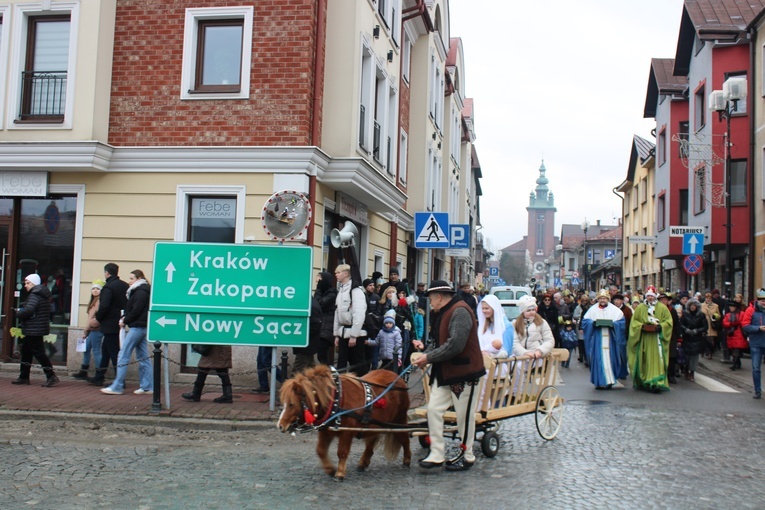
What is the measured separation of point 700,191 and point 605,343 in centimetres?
1708

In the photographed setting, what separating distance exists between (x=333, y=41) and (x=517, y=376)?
7.99 metres

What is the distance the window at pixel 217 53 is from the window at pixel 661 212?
2679 centimetres

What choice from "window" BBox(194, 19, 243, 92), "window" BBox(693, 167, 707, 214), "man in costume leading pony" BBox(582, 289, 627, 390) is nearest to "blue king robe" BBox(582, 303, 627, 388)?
"man in costume leading pony" BBox(582, 289, 627, 390)

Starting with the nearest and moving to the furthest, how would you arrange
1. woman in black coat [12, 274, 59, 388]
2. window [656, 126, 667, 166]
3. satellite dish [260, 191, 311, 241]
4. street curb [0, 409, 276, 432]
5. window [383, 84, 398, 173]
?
street curb [0, 409, 276, 432] → satellite dish [260, 191, 311, 241] → woman in black coat [12, 274, 59, 388] → window [383, 84, 398, 173] → window [656, 126, 667, 166]

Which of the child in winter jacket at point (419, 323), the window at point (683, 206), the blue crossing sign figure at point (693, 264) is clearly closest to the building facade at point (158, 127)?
the child in winter jacket at point (419, 323)

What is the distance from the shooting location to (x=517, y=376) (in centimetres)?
845

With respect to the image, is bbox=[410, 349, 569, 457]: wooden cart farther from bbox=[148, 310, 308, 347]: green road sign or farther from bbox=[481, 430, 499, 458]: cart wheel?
bbox=[148, 310, 308, 347]: green road sign

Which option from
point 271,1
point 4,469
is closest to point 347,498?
point 4,469

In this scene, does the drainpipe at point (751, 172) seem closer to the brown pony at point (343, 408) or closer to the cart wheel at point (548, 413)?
the cart wheel at point (548, 413)

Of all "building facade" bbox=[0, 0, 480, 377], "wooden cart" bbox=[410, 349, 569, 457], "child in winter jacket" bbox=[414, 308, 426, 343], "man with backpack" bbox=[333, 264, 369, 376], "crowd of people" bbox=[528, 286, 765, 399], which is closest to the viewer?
"wooden cart" bbox=[410, 349, 569, 457]

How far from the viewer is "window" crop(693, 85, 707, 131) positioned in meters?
Result: 29.1

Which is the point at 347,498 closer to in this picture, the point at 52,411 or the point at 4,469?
the point at 4,469

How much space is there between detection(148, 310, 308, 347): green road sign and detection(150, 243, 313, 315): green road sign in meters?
0.10

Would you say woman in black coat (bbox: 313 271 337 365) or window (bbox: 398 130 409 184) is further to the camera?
window (bbox: 398 130 409 184)
